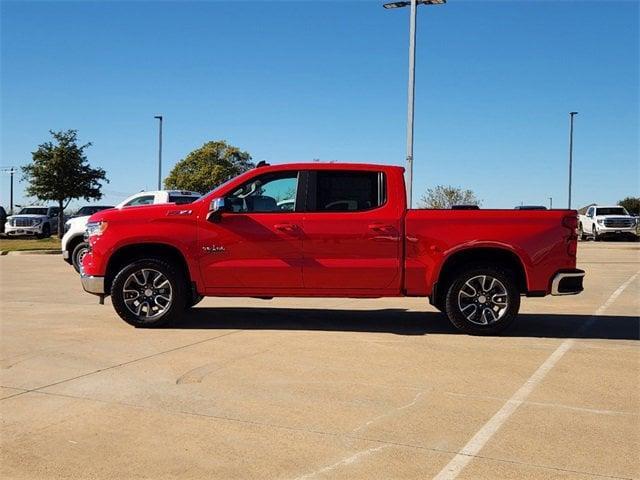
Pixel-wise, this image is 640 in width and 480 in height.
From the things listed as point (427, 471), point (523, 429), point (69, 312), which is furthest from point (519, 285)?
point (69, 312)

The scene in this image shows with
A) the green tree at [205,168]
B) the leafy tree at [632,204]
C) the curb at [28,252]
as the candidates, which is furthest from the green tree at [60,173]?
the leafy tree at [632,204]

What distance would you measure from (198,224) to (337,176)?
5.91 feet

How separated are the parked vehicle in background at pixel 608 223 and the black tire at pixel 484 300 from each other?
30159 millimetres

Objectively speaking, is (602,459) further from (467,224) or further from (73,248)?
(73,248)

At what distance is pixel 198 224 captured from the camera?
7.71 m

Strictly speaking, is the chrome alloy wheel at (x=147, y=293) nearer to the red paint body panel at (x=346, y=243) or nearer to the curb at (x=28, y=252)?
the red paint body panel at (x=346, y=243)

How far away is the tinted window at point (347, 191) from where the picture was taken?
25.3 feet

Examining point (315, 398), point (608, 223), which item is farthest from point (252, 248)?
point (608, 223)

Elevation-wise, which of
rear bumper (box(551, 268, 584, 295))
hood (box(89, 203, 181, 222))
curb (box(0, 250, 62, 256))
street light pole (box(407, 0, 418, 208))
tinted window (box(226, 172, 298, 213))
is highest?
street light pole (box(407, 0, 418, 208))

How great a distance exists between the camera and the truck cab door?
7594 millimetres

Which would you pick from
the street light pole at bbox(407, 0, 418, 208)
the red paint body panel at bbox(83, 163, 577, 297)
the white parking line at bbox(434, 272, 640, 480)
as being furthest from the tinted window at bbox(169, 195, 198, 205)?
the white parking line at bbox(434, 272, 640, 480)

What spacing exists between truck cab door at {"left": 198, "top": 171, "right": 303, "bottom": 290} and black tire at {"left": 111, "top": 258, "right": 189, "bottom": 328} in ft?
1.21

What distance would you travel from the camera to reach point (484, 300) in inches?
299

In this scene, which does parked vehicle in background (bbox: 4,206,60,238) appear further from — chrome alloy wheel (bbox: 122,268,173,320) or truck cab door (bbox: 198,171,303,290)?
truck cab door (bbox: 198,171,303,290)
